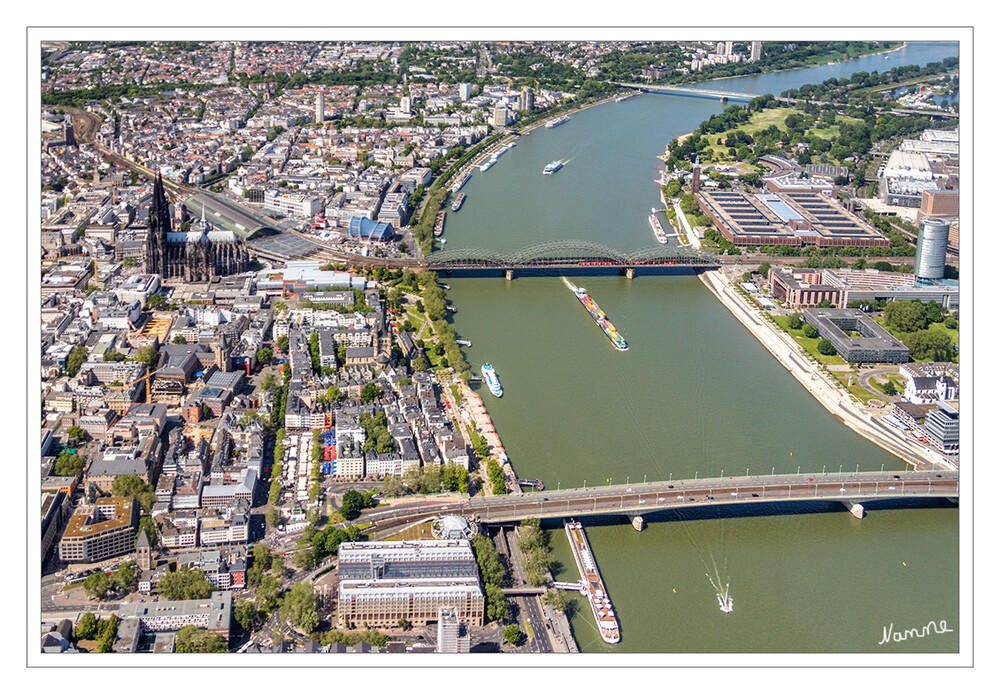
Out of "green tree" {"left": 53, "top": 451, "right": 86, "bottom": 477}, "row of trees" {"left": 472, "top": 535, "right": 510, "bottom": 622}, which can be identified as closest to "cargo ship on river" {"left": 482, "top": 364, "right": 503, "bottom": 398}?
"row of trees" {"left": 472, "top": 535, "right": 510, "bottom": 622}

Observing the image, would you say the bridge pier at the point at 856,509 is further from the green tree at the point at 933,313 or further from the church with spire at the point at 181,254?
the church with spire at the point at 181,254

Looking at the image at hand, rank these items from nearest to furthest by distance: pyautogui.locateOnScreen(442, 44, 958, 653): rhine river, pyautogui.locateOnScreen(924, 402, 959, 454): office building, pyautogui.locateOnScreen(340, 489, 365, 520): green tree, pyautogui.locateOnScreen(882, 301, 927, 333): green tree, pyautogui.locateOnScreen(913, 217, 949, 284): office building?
pyautogui.locateOnScreen(442, 44, 958, 653): rhine river → pyautogui.locateOnScreen(340, 489, 365, 520): green tree → pyautogui.locateOnScreen(924, 402, 959, 454): office building → pyautogui.locateOnScreen(882, 301, 927, 333): green tree → pyautogui.locateOnScreen(913, 217, 949, 284): office building

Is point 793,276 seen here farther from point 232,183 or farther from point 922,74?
point 922,74

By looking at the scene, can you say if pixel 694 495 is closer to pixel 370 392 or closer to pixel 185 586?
pixel 370 392

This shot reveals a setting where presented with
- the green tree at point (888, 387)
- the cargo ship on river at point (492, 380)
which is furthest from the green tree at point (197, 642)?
the green tree at point (888, 387)

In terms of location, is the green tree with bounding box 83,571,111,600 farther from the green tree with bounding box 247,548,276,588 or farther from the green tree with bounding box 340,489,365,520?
the green tree with bounding box 340,489,365,520

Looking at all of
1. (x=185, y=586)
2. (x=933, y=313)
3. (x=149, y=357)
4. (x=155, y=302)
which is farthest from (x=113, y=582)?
(x=933, y=313)

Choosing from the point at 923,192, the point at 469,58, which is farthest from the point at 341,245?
the point at 469,58
